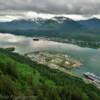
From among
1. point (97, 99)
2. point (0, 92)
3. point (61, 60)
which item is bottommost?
point (61, 60)

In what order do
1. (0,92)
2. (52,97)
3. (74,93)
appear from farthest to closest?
(74,93) → (52,97) → (0,92)

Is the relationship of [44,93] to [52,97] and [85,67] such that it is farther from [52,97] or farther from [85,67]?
[85,67]

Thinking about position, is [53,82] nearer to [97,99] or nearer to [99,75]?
[97,99]

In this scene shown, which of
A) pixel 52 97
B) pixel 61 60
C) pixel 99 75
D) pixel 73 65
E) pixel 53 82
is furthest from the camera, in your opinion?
pixel 61 60

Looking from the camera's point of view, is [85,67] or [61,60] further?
[61,60]

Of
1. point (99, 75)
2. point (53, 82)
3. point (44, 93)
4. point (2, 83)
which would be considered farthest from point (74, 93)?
point (99, 75)

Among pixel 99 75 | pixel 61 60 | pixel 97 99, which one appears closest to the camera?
pixel 97 99

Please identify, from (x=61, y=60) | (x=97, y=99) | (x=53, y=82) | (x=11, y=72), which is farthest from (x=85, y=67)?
(x=11, y=72)

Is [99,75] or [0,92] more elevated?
[0,92]

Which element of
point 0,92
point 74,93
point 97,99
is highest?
point 0,92
